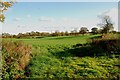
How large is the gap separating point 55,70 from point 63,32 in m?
28.5

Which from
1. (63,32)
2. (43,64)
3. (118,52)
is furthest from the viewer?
(63,32)

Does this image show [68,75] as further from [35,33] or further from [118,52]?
[35,33]

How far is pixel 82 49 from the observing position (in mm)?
22391

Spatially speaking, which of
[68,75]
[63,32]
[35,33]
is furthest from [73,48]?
[63,32]

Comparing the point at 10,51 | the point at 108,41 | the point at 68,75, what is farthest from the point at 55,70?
the point at 108,41

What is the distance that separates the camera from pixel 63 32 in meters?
43.8

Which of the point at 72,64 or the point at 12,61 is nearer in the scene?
the point at 12,61

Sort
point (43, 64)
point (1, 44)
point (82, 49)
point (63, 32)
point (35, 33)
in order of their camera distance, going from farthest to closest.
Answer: point (63, 32)
point (35, 33)
point (82, 49)
point (43, 64)
point (1, 44)

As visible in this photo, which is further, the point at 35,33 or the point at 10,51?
the point at 35,33

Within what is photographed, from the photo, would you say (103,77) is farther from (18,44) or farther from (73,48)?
(73,48)

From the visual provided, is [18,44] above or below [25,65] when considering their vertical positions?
above

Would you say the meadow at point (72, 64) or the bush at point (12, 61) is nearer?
the bush at point (12, 61)

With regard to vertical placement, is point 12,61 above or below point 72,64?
above

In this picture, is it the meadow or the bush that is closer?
the bush
